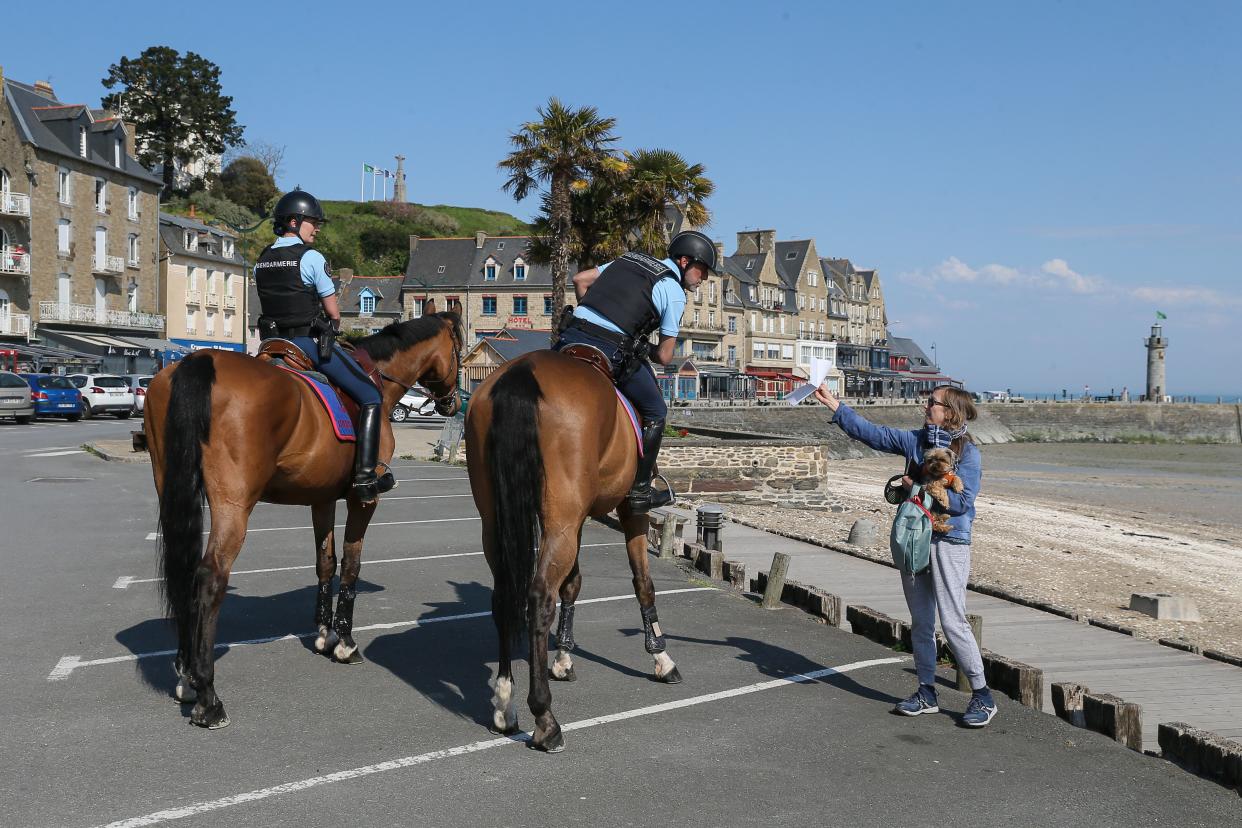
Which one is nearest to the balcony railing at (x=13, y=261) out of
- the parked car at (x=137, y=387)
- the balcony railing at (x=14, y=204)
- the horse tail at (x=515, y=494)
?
the balcony railing at (x=14, y=204)

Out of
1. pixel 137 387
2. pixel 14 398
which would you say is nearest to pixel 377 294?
pixel 137 387

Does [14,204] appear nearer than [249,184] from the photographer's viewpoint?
Yes

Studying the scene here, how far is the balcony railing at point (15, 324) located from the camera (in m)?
51.4

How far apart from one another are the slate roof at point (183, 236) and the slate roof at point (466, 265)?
17054 millimetres

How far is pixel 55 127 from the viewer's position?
55.9m

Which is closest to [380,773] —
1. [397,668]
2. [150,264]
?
[397,668]

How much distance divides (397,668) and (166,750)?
6.62ft

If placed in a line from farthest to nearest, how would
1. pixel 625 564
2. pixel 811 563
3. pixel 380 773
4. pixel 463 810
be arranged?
pixel 811 563 < pixel 625 564 < pixel 380 773 < pixel 463 810

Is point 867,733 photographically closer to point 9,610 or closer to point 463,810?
point 463,810

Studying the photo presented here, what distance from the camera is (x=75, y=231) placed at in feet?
187

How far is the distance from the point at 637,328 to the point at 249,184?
10235cm

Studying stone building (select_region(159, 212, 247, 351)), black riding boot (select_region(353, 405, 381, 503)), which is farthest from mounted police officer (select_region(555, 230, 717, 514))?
stone building (select_region(159, 212, 247, 351))

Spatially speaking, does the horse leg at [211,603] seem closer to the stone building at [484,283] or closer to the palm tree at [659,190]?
the palm tree at [659,190]

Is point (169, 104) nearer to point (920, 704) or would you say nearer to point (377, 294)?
point (377, 294)
